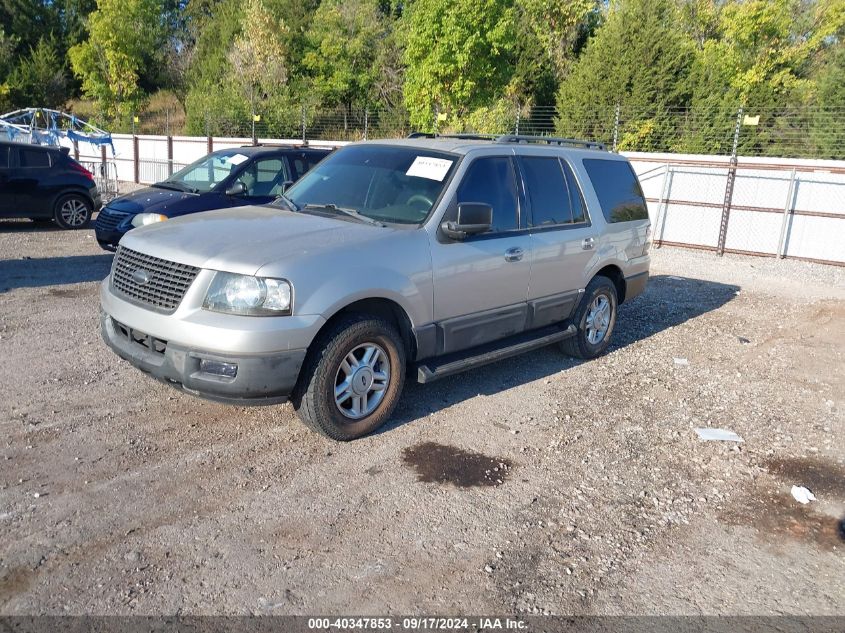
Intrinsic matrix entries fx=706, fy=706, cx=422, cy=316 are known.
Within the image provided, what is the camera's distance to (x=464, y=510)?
4023 mm

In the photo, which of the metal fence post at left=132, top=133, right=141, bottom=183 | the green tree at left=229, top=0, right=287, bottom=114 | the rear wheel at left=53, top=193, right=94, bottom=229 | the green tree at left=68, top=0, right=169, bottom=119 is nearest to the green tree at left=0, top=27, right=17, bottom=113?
the green tree at left=68, top=0, right=169, bottom=119

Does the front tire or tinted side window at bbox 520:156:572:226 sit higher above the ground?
tinted side window at bbox 520:156:572:226

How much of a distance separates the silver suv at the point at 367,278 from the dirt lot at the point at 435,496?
0.50 metres

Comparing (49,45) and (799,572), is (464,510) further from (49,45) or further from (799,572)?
(49,45)

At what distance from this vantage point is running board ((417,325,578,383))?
510cm

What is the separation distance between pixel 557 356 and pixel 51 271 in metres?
6.93

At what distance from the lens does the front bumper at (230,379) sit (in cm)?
412

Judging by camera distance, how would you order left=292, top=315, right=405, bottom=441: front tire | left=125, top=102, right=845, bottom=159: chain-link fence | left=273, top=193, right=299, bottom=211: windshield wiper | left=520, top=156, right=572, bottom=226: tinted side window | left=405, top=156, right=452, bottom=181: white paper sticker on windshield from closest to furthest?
1. left=292, top=315, right=405, bottom=441: front tire
2. left=405, top=156, right=452, bottom=181: white paper sticker on windshield
3. left=273, top=193, right=299, bottom=211: windshield wiper
4. left=520, top=156, right=572, bottom=226: tinted side window
5. left=125, top=102, right=845, bottom=159: chain-link fence

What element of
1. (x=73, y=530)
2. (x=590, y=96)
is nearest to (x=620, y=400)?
(x=73, y=530)

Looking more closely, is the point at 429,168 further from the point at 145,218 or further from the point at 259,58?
the point at 259,58

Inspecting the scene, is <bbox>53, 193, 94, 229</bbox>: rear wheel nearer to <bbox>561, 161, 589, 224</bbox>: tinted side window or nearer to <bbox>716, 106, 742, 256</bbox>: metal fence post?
<bbox>561, 161, 589, 224</bbox>: tinted side window

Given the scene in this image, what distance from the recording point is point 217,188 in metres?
9.68

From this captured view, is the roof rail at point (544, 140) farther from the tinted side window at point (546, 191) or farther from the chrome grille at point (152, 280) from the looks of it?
the chrome grille at point (152, 280)

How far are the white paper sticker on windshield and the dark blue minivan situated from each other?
4622 mm
